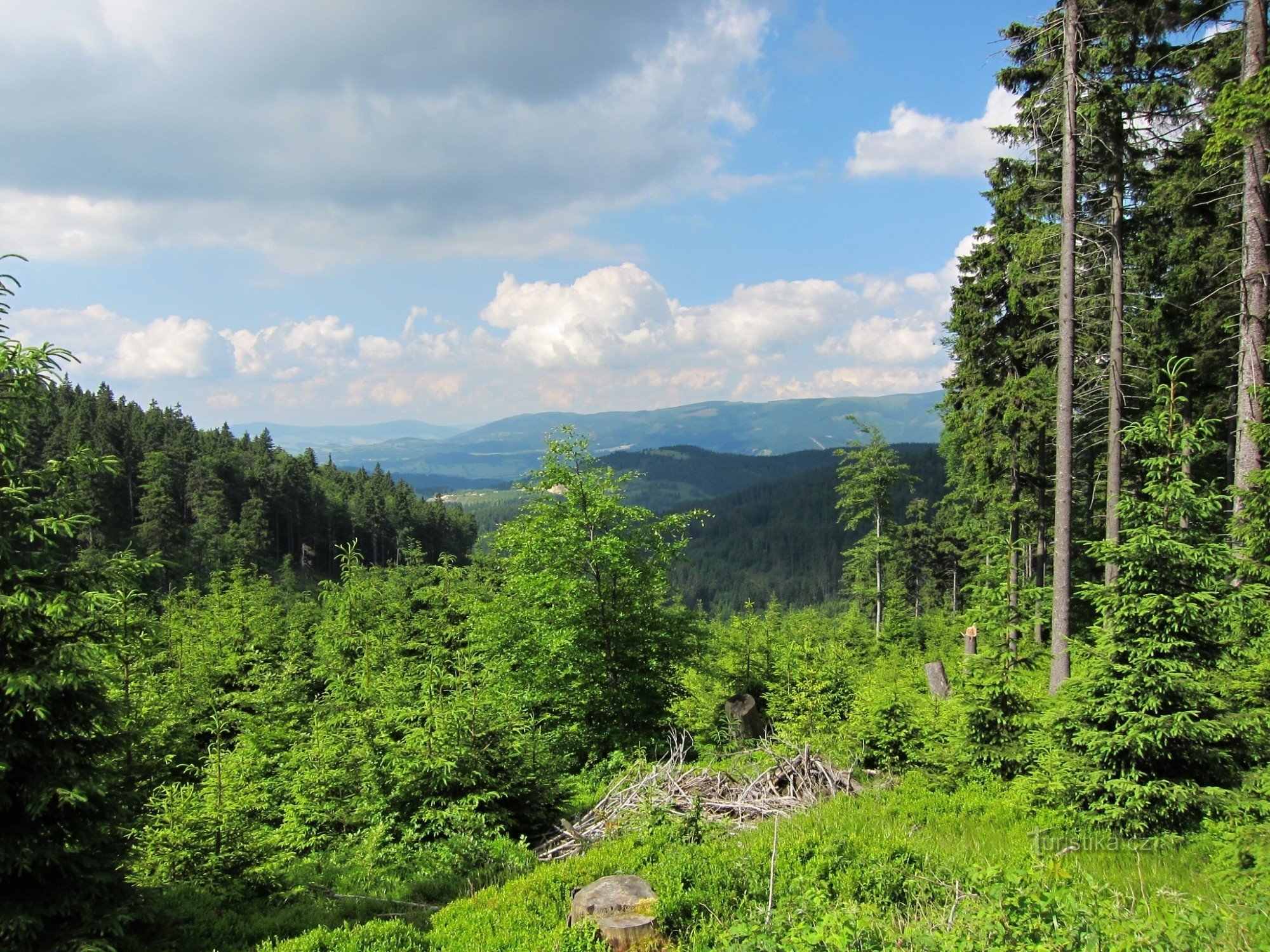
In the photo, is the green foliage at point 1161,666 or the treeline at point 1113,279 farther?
the treeline at point 1113,279

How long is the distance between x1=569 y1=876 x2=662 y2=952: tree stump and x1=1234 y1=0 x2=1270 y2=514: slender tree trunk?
456 inches

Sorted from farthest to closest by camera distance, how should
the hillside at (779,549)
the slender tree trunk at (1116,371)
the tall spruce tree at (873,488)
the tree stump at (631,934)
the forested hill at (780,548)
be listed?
the hillside at (779,549) → the forested hill at (780,548) → the tall spruce tree at (873,488) → the slender tree trunk at (1116,371) → the tree stump at (631,934)

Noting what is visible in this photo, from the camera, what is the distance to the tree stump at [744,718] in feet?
53.7

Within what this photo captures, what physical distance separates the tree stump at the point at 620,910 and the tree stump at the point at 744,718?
9.76 m

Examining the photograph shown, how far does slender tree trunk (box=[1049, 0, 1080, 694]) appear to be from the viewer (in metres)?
12.2

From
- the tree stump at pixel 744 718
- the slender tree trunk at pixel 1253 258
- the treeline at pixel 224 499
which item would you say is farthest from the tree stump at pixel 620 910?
the treeline at pixel 224 499

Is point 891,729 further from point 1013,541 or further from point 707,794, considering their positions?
point 1013,541

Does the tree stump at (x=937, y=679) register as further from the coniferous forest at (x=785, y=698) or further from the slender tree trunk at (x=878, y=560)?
the slender tree trunk at (x=878, y=560)

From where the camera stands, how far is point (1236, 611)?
6.86 m

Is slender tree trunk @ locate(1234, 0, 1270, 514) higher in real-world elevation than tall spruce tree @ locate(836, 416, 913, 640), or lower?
higher

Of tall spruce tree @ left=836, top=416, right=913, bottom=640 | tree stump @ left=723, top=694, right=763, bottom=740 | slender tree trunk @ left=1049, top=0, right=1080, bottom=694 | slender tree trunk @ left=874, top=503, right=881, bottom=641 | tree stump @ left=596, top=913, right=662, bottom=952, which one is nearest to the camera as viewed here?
tree stump @ left=596, top=913, right=662, bottom=952

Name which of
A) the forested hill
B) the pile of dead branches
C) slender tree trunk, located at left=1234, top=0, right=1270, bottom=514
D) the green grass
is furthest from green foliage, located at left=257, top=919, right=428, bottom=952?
the forested hill

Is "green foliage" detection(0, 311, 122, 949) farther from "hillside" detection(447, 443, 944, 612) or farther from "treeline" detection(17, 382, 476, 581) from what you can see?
"hillside" detection(447, 443, 944, 612)

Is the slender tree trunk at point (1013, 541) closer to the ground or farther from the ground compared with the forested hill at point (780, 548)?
farther from the ground
